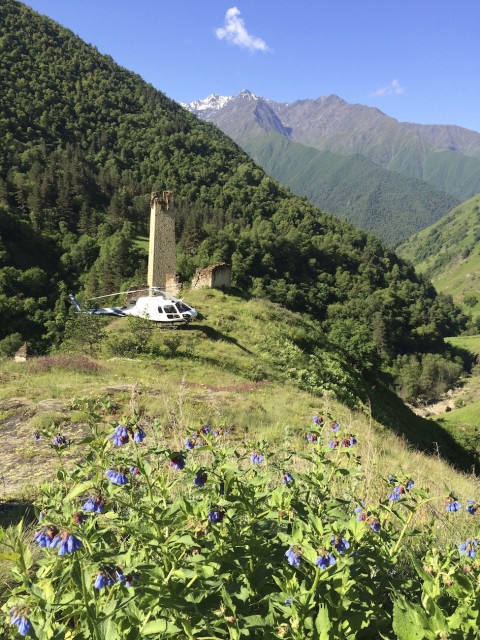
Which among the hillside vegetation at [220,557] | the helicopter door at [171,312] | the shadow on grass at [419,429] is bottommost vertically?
the shadow on grass at [419,429]

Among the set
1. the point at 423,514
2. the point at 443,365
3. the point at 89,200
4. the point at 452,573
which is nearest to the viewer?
the point at 452,573

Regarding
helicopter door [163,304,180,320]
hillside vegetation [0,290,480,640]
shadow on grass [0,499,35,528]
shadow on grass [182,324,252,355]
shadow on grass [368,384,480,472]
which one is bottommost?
shadow on grass [368,384,480,472]

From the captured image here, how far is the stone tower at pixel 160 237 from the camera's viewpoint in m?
34.6

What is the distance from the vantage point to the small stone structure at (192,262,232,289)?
30.9 m

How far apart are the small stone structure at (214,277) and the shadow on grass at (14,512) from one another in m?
26.1

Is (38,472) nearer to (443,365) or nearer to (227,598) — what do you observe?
(227,598)

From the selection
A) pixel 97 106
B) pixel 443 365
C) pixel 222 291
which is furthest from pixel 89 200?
pixel 443 365

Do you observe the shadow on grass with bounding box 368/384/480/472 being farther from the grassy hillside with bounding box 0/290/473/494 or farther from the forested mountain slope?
the forested mountain slope

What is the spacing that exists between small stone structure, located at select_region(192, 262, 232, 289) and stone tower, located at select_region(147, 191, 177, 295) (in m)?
3.19

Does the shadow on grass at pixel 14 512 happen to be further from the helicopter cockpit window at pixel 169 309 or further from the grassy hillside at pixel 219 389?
the helicopter cockpit window at pixel 169 309

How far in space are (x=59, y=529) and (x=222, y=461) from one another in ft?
3.69

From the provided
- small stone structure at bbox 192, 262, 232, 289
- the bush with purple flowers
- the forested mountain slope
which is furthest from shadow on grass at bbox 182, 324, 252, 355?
the bush with purple flowers

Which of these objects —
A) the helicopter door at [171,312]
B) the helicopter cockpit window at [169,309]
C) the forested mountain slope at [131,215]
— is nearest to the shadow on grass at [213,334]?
the helicopter door at [171,312]

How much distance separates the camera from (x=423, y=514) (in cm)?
491
